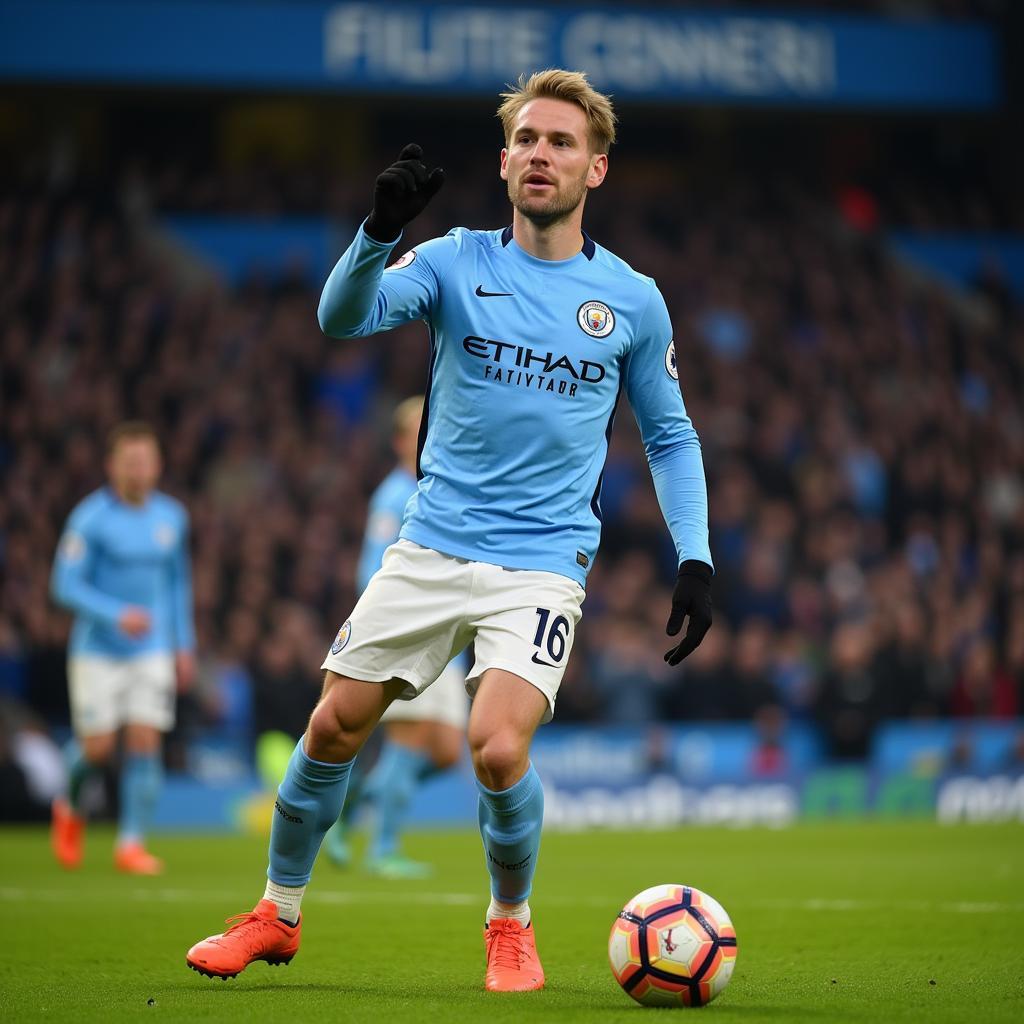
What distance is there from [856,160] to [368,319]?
2448 centimetres

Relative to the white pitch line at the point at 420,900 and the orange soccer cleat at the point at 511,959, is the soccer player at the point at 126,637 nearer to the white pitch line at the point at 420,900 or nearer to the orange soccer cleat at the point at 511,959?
the white pitch line at the point at 420,900

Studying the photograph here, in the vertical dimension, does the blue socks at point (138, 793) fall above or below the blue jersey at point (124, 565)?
below

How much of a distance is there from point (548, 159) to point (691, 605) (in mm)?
1361

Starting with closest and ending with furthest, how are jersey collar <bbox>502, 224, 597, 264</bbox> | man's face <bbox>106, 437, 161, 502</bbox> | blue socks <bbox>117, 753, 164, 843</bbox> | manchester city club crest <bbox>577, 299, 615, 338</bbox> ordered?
manchester city club crest <bbox>577, 299, 615, 338</bbox>, jersey collar <bbox>502, 224, 597, 264</bbox>, blue socks <bbox>117, 753, 164, 843</bbox>, man's face <bbox>106, 437, 161, 502</bbox>

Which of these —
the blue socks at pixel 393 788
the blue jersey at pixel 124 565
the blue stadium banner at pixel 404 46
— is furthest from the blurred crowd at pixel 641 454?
the blue socks at pixel 393 788

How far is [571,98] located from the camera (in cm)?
561

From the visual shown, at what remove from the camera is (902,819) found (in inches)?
645

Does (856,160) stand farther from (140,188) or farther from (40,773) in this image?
(40,773)

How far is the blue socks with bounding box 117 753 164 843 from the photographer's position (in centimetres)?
1092

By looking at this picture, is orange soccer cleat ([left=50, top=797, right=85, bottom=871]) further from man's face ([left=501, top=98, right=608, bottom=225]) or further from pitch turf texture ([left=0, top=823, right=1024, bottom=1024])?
man's face ([left=501, top=98, right=608, bottom=225])

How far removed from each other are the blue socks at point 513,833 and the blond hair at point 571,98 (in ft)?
6.21

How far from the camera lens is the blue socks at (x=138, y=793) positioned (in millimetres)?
10922

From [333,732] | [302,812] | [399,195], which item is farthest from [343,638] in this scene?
[399,195]

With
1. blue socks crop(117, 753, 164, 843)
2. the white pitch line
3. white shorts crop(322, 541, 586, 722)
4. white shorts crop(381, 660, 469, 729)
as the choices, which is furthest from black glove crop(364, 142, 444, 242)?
blue socks crop(117, 753, 164, 843)
